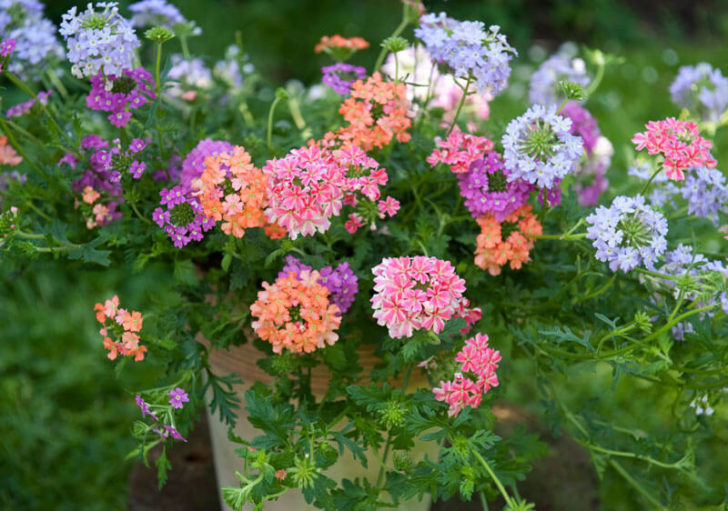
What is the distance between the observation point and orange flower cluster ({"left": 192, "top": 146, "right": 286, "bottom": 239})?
1.34 metres

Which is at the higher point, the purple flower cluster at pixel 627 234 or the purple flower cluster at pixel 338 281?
the purple flower cluster at pixel 627 234

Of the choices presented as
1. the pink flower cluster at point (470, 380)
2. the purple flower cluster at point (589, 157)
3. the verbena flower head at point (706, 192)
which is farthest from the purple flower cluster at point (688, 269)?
the purple flower cluster at point (589, 157)

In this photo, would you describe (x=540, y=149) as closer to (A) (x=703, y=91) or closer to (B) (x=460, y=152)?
(B) (x=460, y=152)

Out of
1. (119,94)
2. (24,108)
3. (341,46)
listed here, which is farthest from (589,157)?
(24,108)

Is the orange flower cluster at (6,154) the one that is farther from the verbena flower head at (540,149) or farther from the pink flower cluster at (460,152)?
the verbena flower head at (540,149)

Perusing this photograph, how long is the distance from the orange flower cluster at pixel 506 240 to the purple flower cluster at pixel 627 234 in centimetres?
17

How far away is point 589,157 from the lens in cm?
200

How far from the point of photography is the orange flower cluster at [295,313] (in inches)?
51.7

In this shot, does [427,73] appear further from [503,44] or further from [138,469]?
[138,469]

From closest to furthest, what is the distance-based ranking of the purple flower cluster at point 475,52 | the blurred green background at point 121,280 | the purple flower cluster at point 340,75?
the purple flower cluster at point 475,52 < the purple flower cluster at point 340,75 < the blurred green background at point 121,280

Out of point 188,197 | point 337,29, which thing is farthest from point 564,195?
point 337,29

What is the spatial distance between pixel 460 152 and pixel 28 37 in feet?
3.19

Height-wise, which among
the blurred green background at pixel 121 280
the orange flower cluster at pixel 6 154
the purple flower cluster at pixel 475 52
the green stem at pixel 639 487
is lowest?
the blurred green background at pixel 121 280

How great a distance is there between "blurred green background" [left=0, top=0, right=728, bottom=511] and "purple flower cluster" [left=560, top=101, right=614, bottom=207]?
0.55ft
